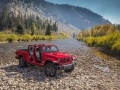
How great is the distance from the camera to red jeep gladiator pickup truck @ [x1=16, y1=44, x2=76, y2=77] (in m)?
16.6

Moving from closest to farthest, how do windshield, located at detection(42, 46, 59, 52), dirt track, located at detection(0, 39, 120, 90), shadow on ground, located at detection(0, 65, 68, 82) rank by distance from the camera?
dirt track, located at detection(0, 39, 120, 90) < shadow on ground, located at detection(0, 65, 68, 82) < windshield, located at detection(42, 46, 59, 52)

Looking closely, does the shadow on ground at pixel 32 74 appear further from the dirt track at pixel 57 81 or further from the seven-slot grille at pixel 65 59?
the seven-slot grille at pixel 65 59

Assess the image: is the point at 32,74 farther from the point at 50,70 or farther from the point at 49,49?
the point at 49,49

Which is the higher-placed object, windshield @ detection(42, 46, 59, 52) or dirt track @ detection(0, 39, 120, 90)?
windshield @ detection(42, 46, 59, 52)

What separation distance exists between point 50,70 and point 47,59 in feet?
3.58

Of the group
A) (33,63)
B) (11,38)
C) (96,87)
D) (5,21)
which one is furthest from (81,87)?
(5,21)

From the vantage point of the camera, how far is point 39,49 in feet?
60.2

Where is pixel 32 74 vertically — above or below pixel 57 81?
above

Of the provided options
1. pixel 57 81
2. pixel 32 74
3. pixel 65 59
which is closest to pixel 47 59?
pixel 65 59

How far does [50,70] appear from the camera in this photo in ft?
55.5

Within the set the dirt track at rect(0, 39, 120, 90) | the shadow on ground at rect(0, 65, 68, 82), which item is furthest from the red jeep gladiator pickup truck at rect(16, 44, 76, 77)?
the dirt track at rect(0, 39, 120, 90)

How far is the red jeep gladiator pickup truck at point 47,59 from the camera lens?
54.5ft

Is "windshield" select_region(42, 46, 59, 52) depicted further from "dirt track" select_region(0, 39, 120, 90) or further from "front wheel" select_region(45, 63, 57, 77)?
"dirt track" select_region(0, 39, 120, 90)

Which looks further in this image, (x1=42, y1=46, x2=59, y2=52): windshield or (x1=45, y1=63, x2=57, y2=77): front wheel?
(x1=42, y1=46, x2=59, y2=52): windshield
